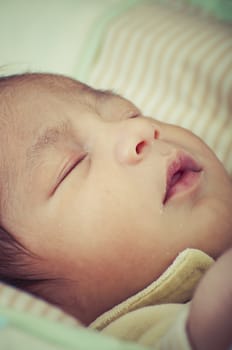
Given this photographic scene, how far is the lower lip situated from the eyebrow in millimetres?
163

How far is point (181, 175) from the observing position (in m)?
0.74

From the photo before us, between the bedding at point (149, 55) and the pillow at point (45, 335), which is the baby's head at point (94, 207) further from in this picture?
the bedding at point (149, 55)

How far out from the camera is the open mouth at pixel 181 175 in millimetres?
708

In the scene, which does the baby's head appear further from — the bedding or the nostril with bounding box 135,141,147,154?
the bedding

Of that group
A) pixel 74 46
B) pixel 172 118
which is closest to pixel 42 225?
pixel 172 118

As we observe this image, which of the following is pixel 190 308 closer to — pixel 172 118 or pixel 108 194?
pixel 108 194

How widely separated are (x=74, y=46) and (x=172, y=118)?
294mm

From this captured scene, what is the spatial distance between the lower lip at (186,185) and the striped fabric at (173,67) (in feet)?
0.71

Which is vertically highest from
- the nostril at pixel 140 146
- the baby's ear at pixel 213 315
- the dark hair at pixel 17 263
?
the nostril at pixel 140 146

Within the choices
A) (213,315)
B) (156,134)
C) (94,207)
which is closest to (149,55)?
(156,134)

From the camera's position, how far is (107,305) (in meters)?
0.72

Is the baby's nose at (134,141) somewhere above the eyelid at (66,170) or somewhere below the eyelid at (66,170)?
above

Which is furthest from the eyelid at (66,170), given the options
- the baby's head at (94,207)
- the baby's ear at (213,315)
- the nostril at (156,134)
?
the baby's ear at (213,315)

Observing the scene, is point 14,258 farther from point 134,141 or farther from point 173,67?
point 173,67
